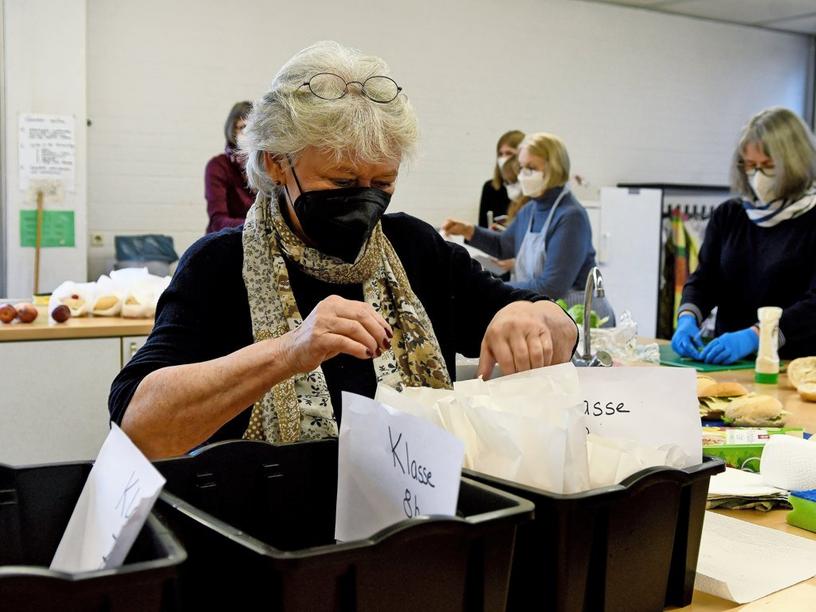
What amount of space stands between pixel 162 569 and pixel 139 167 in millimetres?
5798

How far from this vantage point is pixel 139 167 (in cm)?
608

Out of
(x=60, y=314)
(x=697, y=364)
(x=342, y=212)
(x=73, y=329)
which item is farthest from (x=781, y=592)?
(x=60, y=314)

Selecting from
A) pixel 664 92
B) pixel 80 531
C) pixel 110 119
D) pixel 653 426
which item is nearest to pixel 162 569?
pixel 80 531

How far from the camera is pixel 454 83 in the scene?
24.0 ft

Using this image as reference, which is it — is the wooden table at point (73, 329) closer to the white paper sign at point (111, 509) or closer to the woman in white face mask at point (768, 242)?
the woman in white face mask at point (768, 242)

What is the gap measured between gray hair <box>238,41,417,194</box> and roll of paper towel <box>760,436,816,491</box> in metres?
0.80

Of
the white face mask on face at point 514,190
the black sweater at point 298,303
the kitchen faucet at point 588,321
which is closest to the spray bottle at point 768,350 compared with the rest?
the kitchen faucet at point 588,321

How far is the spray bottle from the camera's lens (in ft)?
8.85

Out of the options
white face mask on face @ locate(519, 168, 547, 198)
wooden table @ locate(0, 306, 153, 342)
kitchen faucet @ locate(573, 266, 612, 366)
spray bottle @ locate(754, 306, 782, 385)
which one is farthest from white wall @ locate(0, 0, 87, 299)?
spray bottle @ locate(754, 306, 782, 385)

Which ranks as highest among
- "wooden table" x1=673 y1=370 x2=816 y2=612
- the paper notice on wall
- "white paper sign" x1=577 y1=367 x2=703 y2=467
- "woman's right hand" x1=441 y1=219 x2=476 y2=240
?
the paper notice on wall

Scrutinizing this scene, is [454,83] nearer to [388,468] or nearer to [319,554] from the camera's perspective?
[388,468]

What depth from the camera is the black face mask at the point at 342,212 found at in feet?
5.00

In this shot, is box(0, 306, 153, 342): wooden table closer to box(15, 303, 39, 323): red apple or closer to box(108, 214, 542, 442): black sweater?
box(15, 303, 39, 323): red apple

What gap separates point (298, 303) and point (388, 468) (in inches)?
31.7
